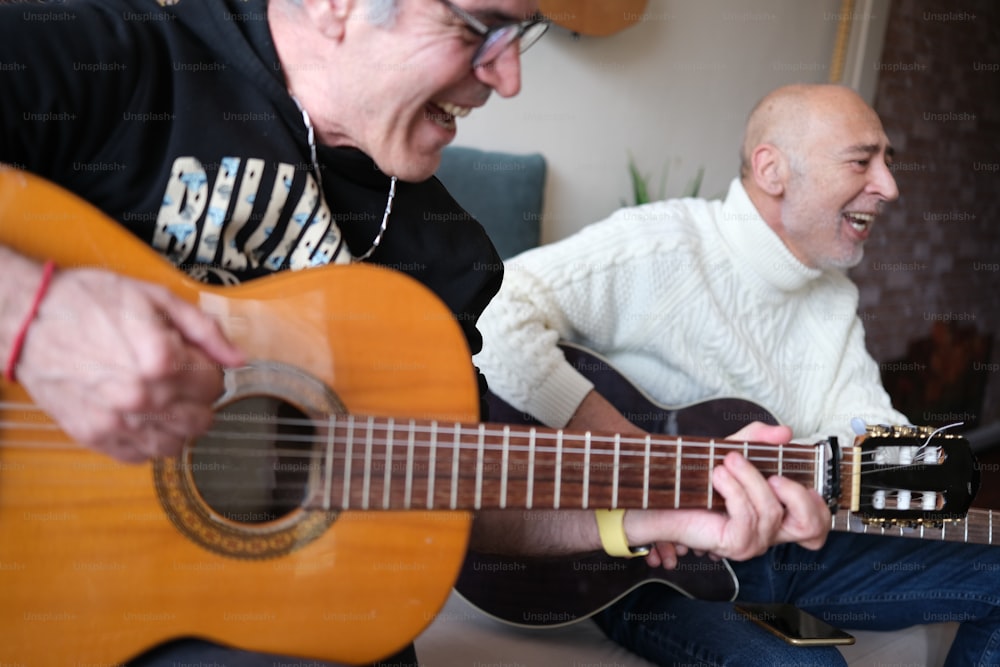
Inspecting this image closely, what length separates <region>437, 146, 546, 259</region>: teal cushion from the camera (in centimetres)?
220

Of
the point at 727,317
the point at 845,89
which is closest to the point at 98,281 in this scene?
the point at 727,317

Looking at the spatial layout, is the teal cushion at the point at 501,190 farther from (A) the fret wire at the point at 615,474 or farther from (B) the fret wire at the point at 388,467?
(B) the fret wire at the point at 388,467

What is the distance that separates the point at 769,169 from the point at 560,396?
2.86 feet

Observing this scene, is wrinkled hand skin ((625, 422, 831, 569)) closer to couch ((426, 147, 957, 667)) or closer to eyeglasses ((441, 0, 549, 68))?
couch ((426, 147, 957, 667))

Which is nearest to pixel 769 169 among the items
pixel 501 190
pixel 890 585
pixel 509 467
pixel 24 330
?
pixel 501 190

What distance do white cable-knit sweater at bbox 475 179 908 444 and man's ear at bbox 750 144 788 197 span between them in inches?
2.2

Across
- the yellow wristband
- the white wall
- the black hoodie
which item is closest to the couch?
the white wall

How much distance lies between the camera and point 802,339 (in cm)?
195

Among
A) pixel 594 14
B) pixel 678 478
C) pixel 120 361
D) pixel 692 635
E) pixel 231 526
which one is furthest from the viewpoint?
pixel 594 14

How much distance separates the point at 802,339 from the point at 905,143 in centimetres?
226

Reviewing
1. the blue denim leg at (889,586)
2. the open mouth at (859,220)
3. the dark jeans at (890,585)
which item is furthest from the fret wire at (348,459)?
the open mouth at (859,220)

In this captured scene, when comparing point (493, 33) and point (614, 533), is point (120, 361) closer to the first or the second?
point (493, 33)

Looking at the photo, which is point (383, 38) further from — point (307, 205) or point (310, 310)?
point (310, 310)

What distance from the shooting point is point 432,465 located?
79cm
